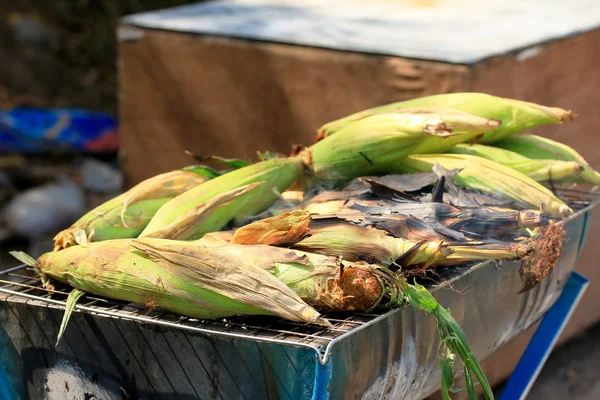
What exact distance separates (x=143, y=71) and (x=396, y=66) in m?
1.42

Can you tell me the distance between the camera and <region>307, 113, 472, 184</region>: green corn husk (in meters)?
1.92

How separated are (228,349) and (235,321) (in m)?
0.07

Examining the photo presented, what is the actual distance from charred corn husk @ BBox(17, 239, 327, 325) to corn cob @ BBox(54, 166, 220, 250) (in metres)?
0.16

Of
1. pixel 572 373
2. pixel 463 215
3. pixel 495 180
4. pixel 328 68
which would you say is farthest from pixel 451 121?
pixel 572 373

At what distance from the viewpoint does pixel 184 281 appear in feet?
4.93

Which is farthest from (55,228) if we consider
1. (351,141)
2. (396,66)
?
(351,141)

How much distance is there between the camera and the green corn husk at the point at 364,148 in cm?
192

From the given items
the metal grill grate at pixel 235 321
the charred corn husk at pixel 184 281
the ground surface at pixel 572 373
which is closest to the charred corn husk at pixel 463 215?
the metal grill grate at pixel 235 321

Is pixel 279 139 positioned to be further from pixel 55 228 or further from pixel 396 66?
pixel 55 228

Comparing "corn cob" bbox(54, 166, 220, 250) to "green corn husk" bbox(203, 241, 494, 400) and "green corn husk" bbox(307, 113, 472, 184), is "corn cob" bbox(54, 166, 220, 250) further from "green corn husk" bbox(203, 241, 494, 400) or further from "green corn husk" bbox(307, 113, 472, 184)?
"green corn husk" bbox(203, 241, 494, 400)

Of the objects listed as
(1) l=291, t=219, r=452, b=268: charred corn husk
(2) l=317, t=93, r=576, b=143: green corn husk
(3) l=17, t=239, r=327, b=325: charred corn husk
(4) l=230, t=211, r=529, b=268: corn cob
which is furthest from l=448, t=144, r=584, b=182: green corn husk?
(3) l=17, t=239, r=327, b=325: charred corn husk

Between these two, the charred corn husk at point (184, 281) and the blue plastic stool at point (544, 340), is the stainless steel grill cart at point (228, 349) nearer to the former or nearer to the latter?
the charred corn husk at point (184, 281)

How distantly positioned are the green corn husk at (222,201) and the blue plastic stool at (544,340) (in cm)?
86

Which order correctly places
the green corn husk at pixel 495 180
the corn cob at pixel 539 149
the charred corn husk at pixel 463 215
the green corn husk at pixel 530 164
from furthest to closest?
the corn cob at pixel 539 149, the green corn husk at pixel 530 164, the green corn husk at pixel 495 180, the charred corn husk at pixel 463 215
